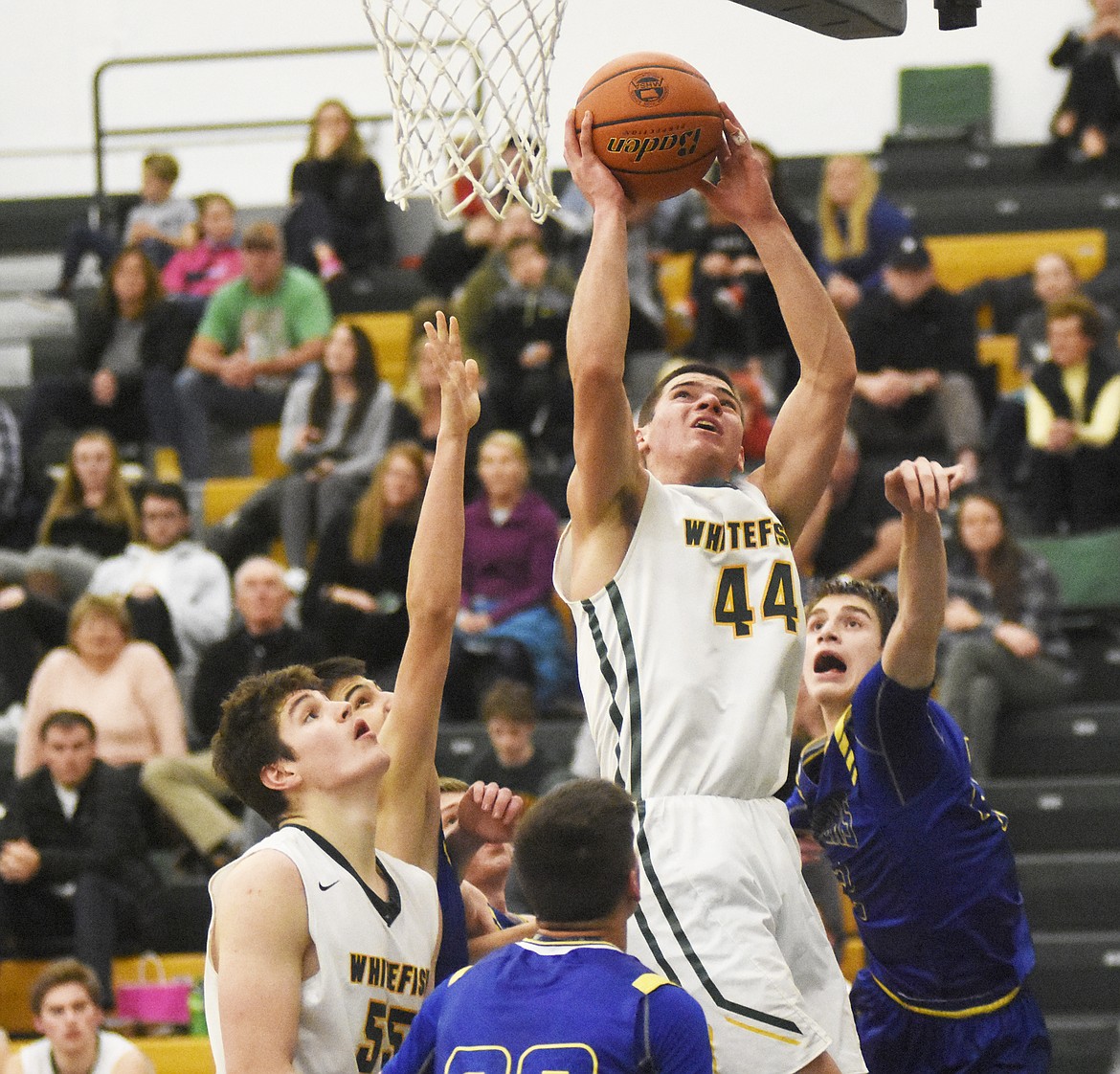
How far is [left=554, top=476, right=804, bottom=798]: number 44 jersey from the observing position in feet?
12.5

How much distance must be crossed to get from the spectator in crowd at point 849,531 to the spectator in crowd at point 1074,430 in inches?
32.7

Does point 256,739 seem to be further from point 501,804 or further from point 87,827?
Answer: point 87,827

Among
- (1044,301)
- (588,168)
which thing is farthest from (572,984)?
(1044,301)

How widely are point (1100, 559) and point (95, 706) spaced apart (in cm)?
466

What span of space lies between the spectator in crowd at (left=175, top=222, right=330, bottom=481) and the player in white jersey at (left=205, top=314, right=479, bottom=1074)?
7.43 meters

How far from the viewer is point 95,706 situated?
884 cm

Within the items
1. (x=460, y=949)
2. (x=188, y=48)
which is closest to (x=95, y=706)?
(x=460, y=949)

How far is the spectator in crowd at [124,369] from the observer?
11.5m

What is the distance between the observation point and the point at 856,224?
35.8 ft

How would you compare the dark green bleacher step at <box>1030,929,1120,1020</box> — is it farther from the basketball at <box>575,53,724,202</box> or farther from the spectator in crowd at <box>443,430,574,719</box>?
the basketball at <box>575,53,724,202</box>

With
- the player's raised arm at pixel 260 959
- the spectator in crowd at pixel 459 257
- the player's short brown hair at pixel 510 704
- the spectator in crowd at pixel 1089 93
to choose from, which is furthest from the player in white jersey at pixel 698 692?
the spectator in crowd at pixel 1089 93

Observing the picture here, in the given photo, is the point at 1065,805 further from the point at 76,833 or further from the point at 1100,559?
the point at 76,833

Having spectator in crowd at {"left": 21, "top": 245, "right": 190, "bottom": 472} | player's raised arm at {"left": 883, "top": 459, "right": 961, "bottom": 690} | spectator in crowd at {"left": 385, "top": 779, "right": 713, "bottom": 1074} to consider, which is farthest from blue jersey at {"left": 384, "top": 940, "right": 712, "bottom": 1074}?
spectator in crowd at {"left": 21, "top": 245, "right": 190, "bottom": 472}

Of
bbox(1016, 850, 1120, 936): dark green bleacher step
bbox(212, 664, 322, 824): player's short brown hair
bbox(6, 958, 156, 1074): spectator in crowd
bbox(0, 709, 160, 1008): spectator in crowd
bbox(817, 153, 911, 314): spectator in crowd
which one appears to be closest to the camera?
bbox(212, 664, 322, 824): player's short brown hair
